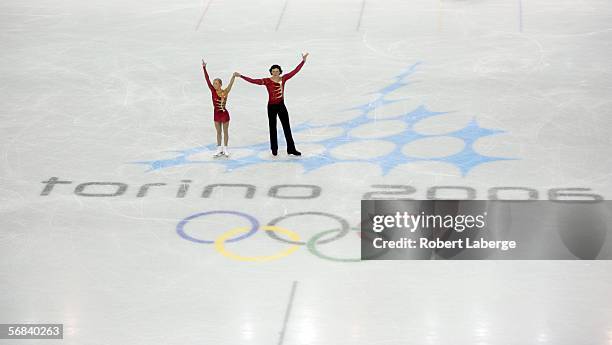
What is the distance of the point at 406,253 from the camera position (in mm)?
12461

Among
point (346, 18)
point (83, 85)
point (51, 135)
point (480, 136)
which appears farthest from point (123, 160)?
point (346, 18)

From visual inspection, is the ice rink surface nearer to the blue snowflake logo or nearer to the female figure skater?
the blue snowflake logo

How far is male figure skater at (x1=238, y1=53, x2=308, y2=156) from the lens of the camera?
602 inches

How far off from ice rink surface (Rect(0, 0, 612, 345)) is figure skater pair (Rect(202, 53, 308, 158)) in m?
0.27

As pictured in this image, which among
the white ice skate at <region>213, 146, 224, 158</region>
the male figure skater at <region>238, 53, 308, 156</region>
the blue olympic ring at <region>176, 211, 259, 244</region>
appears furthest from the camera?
the white ice skate at <region>213, 146, 224, 158</region>

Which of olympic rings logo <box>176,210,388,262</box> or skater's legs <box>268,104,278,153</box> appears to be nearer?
olympic rings logo <box>176,210,388,262</box>

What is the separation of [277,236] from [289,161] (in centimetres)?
281

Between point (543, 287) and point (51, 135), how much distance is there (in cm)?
893

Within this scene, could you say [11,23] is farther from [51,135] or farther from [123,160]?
[123,160]

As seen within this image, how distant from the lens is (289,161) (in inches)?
619

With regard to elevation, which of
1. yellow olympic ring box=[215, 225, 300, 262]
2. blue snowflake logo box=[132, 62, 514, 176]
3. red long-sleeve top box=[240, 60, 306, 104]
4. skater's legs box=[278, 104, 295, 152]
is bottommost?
yellow olympic ring box=[215, 225, 300, 262]

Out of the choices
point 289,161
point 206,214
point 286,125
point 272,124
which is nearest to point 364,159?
point 289,161

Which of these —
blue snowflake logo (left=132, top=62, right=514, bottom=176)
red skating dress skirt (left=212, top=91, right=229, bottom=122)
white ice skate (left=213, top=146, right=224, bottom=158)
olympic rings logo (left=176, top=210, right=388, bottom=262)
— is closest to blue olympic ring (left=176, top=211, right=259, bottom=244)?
olympic rings logo (left=176, top=210, right=388, bottom=262)

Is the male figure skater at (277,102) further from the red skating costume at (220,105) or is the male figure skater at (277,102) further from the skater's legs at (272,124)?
the red skating costume at (220,105)
